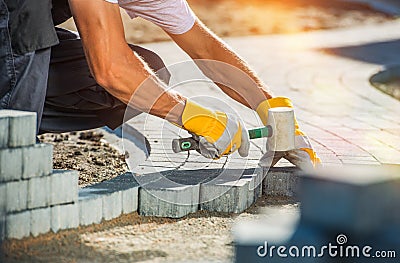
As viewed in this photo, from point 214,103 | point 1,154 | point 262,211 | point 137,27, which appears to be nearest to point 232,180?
point 262,211

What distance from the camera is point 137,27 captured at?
1255 centimetres

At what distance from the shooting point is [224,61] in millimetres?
5406

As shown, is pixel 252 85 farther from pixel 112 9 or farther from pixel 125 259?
pixel 125 259

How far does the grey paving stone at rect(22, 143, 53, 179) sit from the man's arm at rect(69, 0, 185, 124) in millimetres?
765

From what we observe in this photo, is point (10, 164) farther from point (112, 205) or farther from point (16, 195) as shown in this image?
point (112, 205)

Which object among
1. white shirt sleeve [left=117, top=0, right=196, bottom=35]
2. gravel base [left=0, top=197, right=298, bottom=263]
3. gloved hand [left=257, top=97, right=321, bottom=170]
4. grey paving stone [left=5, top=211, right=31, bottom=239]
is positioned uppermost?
white shirt sleeve [left=117, top=0, right=196, bottom=35]

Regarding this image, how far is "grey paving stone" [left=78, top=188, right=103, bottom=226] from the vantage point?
13.4ft

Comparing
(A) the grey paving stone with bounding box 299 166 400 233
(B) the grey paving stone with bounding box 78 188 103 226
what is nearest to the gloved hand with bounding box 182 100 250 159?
(B) the grey paving stone with bounding box 78 188 103 226

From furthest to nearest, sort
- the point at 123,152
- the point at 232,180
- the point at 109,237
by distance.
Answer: the point at 123,152
the point at 232,180
the point at 109,237

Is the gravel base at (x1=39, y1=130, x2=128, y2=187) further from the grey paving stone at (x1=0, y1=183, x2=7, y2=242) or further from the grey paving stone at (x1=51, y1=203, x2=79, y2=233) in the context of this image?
the grey paving stone at (x1=0, y1=183, x2=7, y2=242)

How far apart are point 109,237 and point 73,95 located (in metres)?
1.61

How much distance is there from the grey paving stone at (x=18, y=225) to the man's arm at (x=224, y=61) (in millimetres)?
1904

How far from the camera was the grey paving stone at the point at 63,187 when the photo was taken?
390cm

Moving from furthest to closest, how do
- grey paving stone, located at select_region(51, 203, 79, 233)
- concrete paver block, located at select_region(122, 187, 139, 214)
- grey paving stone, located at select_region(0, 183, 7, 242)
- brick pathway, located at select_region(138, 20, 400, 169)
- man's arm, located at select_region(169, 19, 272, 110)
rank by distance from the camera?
brick pathway, located at select_region(138, 20, 400, 169), man's arm, located at select_region(169, 19, 272, 110), concrete paver block, located at select_region(122, 187, 139, 214), grey paving stone, located at select_region(51, 203, 79, 233), grey paving stone, located at select_region(0, 183, 7, 242)
